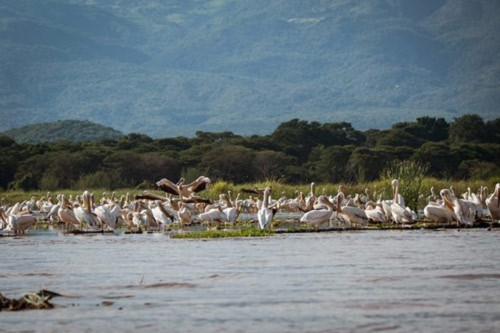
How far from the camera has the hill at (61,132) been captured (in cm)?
15762

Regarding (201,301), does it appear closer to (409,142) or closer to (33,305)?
(33,305)

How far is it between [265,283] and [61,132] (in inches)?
6047

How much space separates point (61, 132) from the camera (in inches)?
6442

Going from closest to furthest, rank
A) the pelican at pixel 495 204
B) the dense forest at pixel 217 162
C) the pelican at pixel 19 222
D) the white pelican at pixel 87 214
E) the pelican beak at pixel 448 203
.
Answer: the pelican at pixel 495 204
the pelican beak at pixel 448 203
the pelican at pixel 19 222
the white pelican at pixel 87 214
the dense forest at pixel 217 162

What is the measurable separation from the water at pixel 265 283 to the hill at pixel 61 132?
138283 millimetres

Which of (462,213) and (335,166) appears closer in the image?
(462,213)

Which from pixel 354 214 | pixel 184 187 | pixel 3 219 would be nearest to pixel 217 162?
pixel 3 219

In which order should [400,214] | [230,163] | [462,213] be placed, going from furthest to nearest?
[230,163]
[400,214]
[462,213]

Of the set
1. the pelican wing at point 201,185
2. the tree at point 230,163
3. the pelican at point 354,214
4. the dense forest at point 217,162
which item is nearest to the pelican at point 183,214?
the pelican wing at point 201,185

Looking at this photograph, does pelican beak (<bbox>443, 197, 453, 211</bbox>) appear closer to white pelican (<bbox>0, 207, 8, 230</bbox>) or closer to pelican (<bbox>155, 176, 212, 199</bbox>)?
pelican (<bbox>155, 176, 212, 199</bbox>)

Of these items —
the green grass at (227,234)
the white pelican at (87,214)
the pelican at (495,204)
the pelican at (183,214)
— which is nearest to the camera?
the green grass at (227,234)

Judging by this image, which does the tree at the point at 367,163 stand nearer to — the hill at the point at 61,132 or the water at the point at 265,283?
the water at the point at 265,283

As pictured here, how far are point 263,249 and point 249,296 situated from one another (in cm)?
679

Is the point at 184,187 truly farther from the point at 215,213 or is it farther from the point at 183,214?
the point at 215,213
